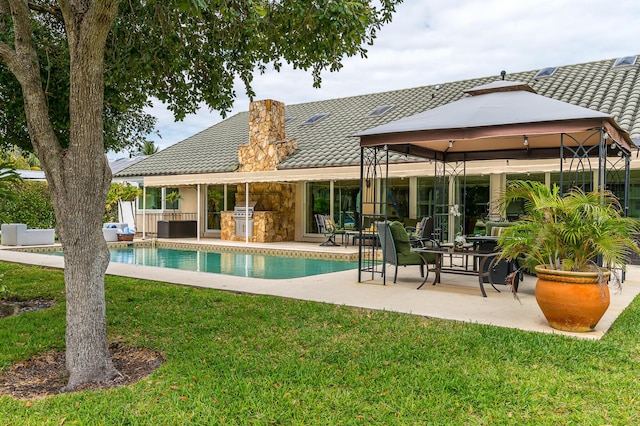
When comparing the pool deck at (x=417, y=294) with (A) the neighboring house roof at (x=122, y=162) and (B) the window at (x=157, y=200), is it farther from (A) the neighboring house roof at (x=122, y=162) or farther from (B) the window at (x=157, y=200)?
(A) the neighboring house roof at (x=122, y=162)

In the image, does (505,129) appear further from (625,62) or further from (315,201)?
(315,201)

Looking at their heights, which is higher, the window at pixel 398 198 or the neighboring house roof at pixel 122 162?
the neighboring house roof at pixel 122 162

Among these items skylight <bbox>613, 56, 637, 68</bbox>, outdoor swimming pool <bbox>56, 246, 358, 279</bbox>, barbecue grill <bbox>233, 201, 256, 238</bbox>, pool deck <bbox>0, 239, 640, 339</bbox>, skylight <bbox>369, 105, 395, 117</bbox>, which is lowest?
outdoor swimming pool <bbox>56, 246, 358, 279</bbox>

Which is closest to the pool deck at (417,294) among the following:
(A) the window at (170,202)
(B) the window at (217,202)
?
(B) the window at (217,202)

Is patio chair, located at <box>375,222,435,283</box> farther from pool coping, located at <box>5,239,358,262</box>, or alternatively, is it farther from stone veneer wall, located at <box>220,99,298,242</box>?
stone veneer wall, located at <box>220,99,298,242</box>

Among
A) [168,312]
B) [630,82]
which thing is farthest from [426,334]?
[630,82]

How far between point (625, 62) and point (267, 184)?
12684mm

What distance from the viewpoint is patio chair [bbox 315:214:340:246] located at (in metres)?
17.0

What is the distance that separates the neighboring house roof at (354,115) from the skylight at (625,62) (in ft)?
0.48

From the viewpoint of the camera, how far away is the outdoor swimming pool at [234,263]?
11.7m

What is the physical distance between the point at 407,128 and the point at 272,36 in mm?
2708

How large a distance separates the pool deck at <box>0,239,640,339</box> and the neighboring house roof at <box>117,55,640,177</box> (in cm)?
602

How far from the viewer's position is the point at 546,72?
58.2 ft

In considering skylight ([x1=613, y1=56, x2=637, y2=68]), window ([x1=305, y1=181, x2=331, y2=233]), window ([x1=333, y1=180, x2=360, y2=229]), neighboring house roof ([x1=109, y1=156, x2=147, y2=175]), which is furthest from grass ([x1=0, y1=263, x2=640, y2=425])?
neighboring house roof ([x1=109, y1=156, x2=147, y2=175])
